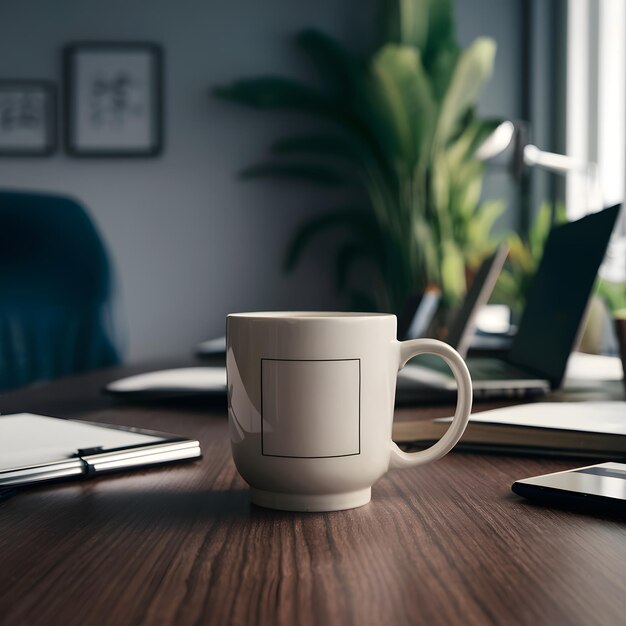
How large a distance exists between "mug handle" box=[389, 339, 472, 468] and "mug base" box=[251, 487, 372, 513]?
0.12 feet

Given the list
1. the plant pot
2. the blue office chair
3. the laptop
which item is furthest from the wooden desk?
the blue office chair

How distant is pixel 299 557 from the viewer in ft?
1.13

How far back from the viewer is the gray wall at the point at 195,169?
356 cm

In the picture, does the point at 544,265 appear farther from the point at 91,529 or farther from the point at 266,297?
the point at 266,297

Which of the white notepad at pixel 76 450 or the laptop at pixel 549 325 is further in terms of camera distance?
the laptop at pixel 549 325

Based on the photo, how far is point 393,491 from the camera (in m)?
0.47

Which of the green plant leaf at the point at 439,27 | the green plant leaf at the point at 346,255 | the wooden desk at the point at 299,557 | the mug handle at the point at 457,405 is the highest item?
the green plant leaf at the point at 439,27

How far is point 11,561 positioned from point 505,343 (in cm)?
120

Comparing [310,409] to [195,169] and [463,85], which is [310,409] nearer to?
[463,85]

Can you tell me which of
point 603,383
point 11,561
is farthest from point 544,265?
point 11,561

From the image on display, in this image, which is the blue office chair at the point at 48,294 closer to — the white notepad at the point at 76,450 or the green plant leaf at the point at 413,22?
the white notepad at the point at 76,450

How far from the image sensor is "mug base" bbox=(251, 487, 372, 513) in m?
0.42

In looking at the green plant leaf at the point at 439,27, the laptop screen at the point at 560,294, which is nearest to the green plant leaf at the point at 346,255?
the green plant leaf at the point at 439,27

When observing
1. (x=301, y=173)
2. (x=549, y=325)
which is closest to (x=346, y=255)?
(x=301, y=173)
